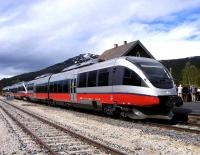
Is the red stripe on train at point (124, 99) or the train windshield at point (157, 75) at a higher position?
the train windshield at point (157, 75)

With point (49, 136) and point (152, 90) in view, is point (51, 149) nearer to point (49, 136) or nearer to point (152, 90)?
point (49, 136)

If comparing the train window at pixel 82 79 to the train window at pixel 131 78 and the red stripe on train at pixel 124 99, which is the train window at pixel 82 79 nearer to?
the red stripe on train at pixel 124 99

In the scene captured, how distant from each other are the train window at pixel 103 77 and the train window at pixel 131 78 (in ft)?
6.98

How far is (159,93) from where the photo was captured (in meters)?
17.0

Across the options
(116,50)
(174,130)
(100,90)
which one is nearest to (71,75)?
(100,90)

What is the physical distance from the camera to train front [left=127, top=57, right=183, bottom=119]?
17.0 meters

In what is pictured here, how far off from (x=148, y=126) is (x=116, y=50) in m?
47.3

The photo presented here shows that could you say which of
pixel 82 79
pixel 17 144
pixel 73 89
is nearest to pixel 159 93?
pixel 17 144

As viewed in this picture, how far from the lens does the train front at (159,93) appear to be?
55.8 feet

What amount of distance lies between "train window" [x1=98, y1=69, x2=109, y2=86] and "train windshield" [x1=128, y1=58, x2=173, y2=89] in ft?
7.34

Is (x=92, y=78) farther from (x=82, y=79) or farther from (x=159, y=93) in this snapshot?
(x=159, y=93)

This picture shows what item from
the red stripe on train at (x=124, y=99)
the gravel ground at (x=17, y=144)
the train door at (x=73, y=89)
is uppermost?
the train door at (x=73, y=89)

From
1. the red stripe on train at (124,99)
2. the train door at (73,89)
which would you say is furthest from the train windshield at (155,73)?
the train door at (73,89)

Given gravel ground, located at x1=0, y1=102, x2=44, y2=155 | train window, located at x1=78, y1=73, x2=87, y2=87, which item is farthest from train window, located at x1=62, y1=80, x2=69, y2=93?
gravel ground, located at x1=0, y1=102, x2=44, y2=155
